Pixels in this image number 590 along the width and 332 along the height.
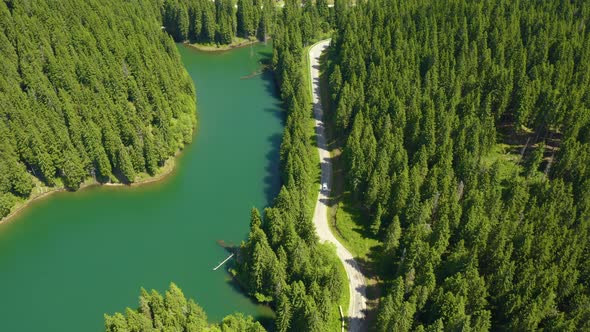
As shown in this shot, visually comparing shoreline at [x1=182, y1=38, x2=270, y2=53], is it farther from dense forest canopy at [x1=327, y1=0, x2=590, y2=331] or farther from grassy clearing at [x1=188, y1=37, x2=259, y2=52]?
dense forest canopy at [x1=327, y1=0, x2=590, y2=331]

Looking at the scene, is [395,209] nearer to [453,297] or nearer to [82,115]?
[453,297]

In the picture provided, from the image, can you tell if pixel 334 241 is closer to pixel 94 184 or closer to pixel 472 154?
pixel 472 154

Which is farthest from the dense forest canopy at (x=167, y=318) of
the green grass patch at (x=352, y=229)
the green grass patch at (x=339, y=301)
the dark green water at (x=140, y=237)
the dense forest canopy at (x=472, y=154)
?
the green grass patch at (x=352, y=229)

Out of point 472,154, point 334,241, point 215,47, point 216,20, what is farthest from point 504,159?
point 216,20

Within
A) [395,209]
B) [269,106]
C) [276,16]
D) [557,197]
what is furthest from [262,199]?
[276,16]

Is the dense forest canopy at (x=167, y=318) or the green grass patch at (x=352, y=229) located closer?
the dense forest canopy at (x=167, y=318)

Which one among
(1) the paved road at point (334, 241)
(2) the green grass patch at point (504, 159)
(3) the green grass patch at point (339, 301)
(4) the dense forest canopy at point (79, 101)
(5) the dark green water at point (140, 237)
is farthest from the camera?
(2) the green grass patch at point (504, 159)

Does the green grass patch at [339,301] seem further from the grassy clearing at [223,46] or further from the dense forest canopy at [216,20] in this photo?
the dense forest canopy at [216,20]
